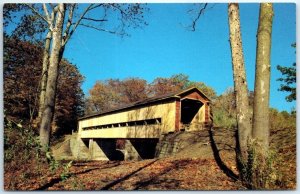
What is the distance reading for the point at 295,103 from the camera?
18.4ft

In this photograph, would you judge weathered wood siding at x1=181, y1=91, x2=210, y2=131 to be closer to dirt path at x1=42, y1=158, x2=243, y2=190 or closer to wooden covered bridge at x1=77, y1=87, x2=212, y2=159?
wooden covered bridge at x1=77, y1=87, x2=212, y2=159

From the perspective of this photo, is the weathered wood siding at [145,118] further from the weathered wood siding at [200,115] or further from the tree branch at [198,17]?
the tree branch at [198,17]

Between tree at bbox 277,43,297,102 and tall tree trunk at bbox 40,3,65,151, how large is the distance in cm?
464

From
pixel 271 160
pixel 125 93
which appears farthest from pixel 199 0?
pixel 125 93

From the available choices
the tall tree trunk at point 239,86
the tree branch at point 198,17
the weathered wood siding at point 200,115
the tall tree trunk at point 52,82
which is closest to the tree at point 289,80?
the tall tree trunk at point 239,86

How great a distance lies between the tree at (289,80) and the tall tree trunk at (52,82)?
4.64 meters

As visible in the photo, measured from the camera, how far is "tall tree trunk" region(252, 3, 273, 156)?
4.61 metres

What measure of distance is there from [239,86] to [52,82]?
13.5 feet

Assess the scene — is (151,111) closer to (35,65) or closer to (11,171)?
(35,65)

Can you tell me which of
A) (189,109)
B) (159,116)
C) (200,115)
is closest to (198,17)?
(159,116)

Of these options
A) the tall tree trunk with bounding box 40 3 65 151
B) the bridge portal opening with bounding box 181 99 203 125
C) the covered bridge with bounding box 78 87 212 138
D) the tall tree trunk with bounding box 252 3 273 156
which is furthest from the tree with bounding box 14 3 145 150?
the bridge portal opening with bounding box 181 99 203 125

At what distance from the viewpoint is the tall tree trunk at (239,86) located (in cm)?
468

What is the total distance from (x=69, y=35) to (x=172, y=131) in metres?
6.99

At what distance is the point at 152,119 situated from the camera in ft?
47.3
